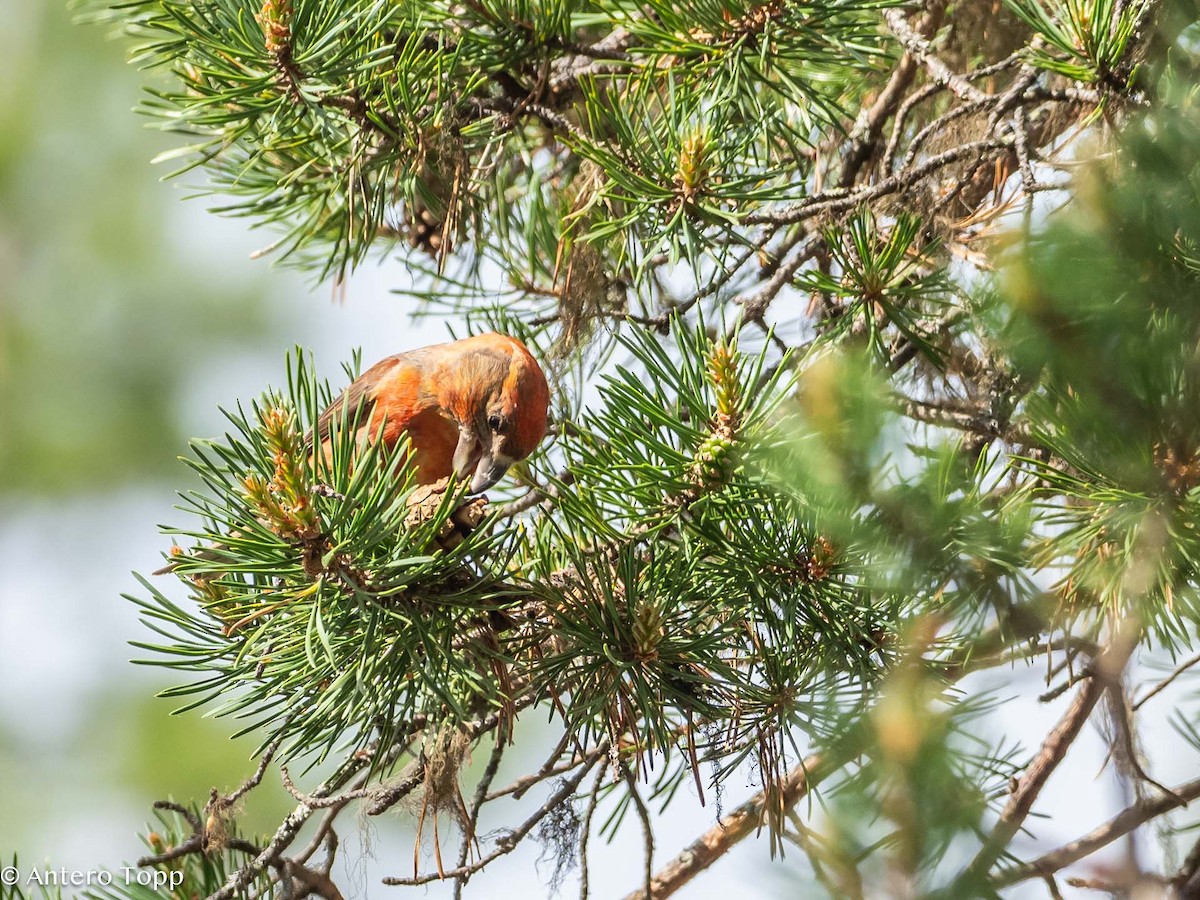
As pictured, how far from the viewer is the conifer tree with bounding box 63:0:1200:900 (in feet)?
4.09

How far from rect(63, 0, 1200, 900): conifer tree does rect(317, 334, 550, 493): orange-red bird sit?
0.25m

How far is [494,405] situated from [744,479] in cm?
142

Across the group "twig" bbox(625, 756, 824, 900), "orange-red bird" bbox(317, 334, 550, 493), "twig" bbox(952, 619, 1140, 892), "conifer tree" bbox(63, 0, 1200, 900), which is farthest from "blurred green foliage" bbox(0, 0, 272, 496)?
"twig" bbox(952, 619, 1140, 892)

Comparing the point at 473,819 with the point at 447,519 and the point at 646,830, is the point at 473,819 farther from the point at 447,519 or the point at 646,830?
the point at 447,519

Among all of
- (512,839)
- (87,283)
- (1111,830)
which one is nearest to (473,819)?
(512,839)

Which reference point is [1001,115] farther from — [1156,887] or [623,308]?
[1156,887]

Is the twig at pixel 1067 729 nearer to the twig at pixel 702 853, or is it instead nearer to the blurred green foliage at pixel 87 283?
the twig at pixel 702 853

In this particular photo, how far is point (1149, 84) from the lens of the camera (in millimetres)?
1793

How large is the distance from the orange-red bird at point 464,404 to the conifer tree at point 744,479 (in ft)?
0.83

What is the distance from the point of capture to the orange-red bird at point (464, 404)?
3.04m

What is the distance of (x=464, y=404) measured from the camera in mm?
3203

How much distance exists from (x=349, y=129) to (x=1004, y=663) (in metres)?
1.71

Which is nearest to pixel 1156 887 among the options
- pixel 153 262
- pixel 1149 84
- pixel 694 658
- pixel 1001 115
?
pixel 694 658

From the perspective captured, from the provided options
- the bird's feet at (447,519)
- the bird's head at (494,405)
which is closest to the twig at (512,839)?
the bird's feet at (447,519)
